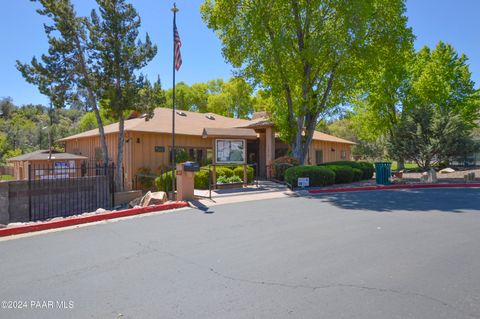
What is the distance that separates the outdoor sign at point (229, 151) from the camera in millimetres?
14969

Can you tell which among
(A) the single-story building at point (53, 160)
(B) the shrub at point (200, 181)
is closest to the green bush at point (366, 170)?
(B) the shrub at point (200, 181)

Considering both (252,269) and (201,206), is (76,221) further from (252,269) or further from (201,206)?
(252,269)

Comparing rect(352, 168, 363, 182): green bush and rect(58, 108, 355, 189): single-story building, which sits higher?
rect(58, 108, 355, 189): single-story building

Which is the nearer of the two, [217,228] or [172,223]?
[217,228]

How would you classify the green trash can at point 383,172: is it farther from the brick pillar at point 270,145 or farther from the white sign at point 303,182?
the brick pillar at point 270,145

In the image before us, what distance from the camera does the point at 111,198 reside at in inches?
535

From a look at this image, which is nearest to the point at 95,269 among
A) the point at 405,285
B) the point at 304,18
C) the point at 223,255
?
the point at 223,255

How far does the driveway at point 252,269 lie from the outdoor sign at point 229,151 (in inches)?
271

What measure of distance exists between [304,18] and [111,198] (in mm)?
15090

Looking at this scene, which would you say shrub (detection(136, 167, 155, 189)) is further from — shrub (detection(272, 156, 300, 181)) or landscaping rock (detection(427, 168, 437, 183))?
landscaping rock (detection(427, 168, 437, 183))

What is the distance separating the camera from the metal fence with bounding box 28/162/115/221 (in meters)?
12.2

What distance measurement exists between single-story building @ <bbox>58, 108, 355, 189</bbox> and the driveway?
8.27 meters

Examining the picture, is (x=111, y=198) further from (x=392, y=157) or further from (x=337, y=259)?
(x=392, y=157)

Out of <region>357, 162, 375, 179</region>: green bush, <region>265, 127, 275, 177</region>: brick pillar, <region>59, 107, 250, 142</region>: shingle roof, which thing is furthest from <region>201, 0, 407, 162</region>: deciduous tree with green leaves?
<region>59, 107, 250, 142</region>: shingle roof
